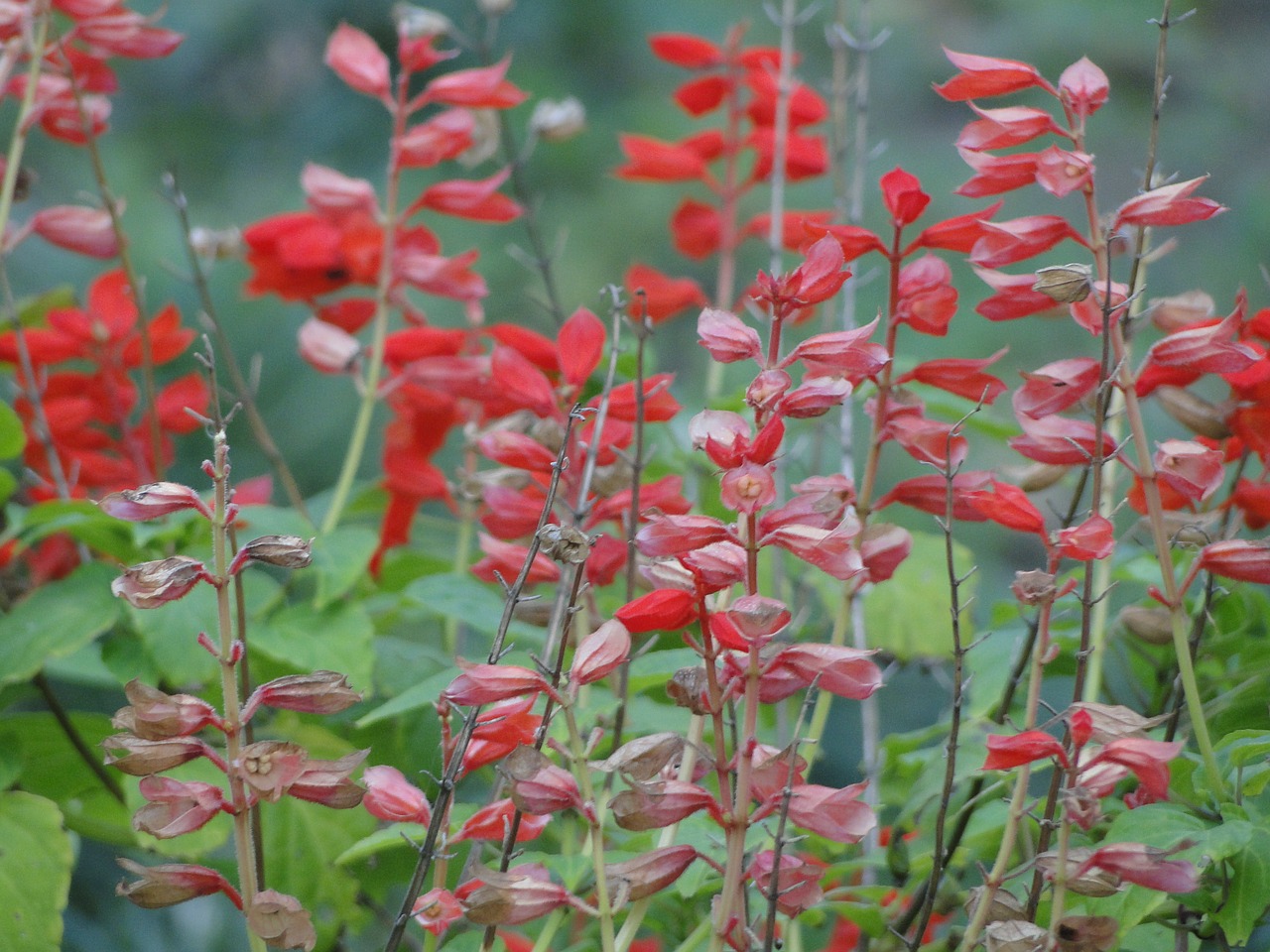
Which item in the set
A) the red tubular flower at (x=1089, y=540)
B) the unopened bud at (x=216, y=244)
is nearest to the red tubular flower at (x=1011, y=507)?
the red tubular flower at (x=1089, y=540)

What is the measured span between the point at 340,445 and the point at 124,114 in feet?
3.11

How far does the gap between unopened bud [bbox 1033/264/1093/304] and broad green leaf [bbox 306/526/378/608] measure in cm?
44

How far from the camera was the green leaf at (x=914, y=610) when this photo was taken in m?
0.87

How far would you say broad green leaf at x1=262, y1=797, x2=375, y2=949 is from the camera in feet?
2.37

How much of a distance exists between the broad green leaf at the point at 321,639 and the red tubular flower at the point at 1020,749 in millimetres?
383

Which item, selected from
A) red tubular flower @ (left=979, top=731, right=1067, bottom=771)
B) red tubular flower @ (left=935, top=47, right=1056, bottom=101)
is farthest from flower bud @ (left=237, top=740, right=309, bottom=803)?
red tubular flower @ (left=935, top=47, right=1056, bottom=101)

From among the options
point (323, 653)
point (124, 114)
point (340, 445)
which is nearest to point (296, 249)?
point (323, 653)

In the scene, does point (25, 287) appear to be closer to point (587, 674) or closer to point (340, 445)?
point (340, 445)

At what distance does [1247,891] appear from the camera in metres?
0.50

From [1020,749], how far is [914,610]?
1.55 feet

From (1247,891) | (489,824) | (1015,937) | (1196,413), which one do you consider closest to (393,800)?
(489,824)

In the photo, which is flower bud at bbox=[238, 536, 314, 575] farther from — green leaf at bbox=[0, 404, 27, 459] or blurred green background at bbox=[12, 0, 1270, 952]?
blurred green background at bbox=[12, 0, 1270, 952]

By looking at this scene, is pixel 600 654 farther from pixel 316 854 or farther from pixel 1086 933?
pixel 316 854

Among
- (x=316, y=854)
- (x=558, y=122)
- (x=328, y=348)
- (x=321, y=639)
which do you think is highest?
(x=558, y=122)
